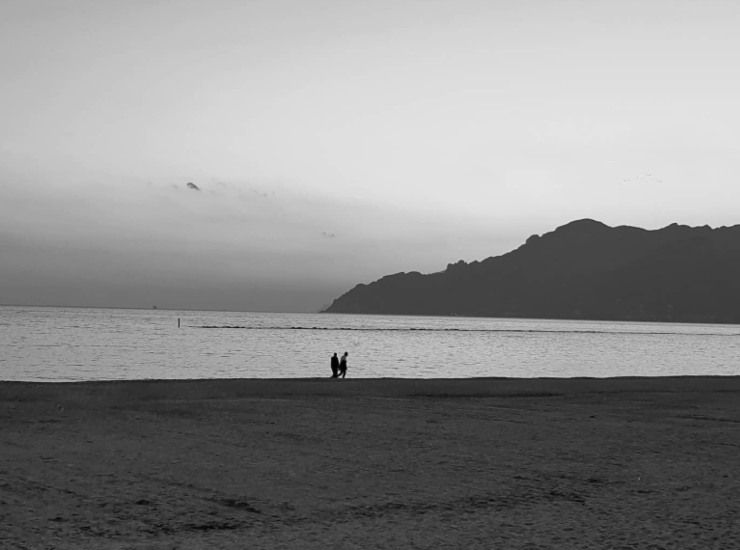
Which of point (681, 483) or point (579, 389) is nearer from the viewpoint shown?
point (681, 483)

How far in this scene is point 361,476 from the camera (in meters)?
9.88

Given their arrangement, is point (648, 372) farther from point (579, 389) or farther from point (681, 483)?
point (681, 483)

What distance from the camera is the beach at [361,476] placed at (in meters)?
7.17

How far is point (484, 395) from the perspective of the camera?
23984 millimetres

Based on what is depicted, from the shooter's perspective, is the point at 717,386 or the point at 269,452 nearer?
the point at 269,452

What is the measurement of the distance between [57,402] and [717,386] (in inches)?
909

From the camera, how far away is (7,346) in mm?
63531

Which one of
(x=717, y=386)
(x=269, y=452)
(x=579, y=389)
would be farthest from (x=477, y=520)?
(x=717, y=386)

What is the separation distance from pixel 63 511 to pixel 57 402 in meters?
12.4

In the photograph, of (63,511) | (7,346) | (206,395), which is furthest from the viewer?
(7,346)

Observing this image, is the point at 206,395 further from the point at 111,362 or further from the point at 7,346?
the point at 7,346

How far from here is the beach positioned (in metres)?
7.17

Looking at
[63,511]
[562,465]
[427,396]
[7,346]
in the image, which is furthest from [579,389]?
[7,346]

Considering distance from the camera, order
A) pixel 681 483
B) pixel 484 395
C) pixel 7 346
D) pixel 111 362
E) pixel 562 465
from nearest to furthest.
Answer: pixel 681 483, pixel 562 465, pixel 484 395, pixel 111 362, pixel 7 346
